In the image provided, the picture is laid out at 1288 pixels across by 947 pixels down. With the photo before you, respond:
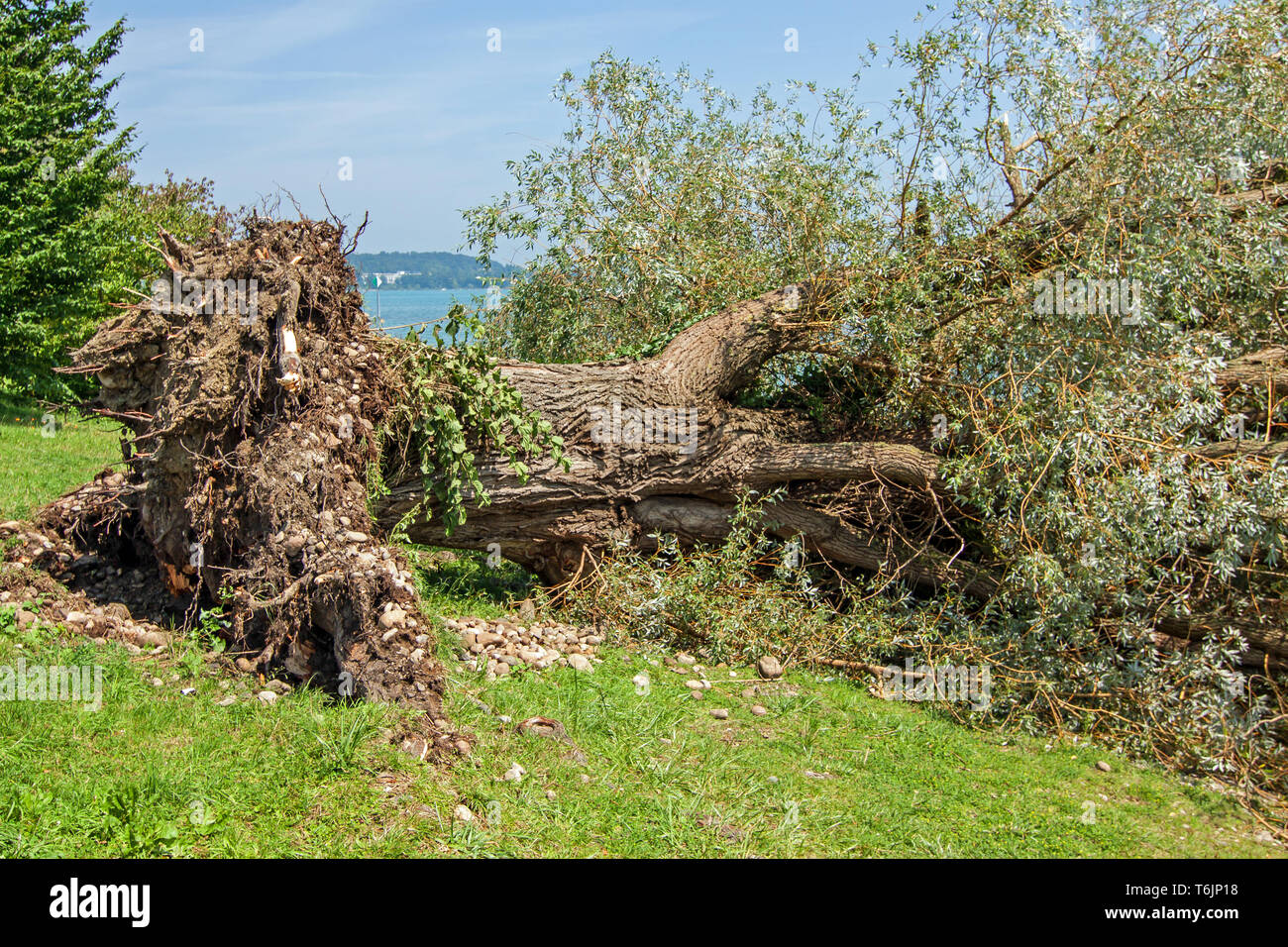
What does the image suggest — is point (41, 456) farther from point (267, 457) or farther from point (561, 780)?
point (561, 780)

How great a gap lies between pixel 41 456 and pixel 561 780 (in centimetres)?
880

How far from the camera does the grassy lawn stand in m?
3.48

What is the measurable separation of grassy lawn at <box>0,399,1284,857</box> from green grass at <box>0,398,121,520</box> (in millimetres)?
2769

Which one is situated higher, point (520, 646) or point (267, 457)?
point (267, 457)

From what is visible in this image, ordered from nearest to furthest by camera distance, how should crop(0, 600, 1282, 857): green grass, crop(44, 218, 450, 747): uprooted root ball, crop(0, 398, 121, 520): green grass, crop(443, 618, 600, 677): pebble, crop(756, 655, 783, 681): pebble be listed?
crop(0, 600, 1282, 857): green grass < crop(44, 218, 450, 747): uprooted root ball < crop(443, 618, 600, 677): pebble < crop(756, 655, 783, 681): pebble < crop(0, 398, 121, 520): green grass

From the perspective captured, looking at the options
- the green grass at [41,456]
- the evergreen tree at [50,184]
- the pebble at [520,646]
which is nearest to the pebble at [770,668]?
the pebble at [520,646]

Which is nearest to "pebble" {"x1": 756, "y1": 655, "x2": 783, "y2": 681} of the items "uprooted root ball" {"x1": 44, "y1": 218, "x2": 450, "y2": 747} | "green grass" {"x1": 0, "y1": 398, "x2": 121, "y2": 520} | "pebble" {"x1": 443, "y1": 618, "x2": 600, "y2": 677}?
"pebble" {"x1": 443, "y1": 618, "x2": 600, "y2": 677}

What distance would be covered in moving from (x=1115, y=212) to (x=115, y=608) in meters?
6.64

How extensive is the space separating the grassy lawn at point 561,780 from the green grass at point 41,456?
2769mm

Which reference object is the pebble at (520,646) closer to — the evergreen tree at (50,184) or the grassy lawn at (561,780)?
the grassy lawn at (561,780)

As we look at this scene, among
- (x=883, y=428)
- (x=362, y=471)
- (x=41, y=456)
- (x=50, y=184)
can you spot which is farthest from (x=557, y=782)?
(x=50, y=184)

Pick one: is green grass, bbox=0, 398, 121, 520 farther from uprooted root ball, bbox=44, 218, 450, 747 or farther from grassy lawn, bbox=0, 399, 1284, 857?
grassy lawn, bbox=0, 399, 1284, 857

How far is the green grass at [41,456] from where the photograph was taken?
25.3 ft

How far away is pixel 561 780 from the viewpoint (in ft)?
13.6
